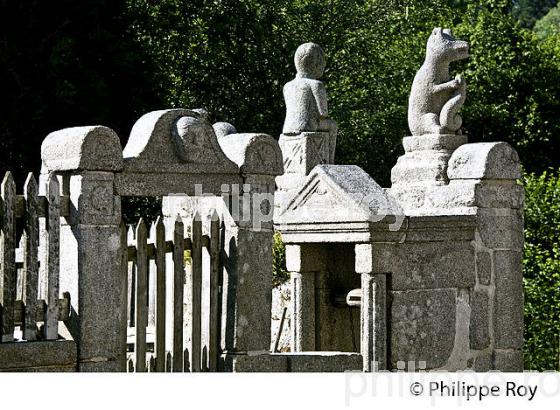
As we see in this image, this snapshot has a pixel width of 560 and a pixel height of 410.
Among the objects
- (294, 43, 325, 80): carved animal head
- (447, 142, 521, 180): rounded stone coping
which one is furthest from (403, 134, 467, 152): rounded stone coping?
(294, 43, 325, 80): carved animal head

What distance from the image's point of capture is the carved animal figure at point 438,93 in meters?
10.9

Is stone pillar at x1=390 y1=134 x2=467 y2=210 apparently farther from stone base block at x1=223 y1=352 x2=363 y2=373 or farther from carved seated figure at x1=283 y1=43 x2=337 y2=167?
carved seated figure at x1=283 y1=43 x2=337 y2=167

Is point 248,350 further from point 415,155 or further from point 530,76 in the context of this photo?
point 530,76

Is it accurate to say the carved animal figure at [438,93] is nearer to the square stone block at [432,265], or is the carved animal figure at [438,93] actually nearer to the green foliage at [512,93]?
the square stone block at [432,265]

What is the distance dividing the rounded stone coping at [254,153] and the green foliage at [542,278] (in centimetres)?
521

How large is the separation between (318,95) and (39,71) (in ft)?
13.4

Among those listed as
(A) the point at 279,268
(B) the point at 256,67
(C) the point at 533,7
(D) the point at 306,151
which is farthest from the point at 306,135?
(C) the point at 533,7

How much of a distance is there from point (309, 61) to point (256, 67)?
938 centimetres

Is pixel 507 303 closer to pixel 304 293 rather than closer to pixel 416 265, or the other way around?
pixel 416 265

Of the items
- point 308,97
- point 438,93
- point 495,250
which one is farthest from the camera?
point 308,97

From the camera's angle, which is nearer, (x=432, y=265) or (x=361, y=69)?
(x=432, y=265)

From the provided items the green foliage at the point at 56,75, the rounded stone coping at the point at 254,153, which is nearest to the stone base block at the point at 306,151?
the green foliage at the point at 56,75

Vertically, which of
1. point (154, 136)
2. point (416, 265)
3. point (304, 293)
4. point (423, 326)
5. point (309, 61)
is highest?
point (309, 61)

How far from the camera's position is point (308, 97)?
15.5m
